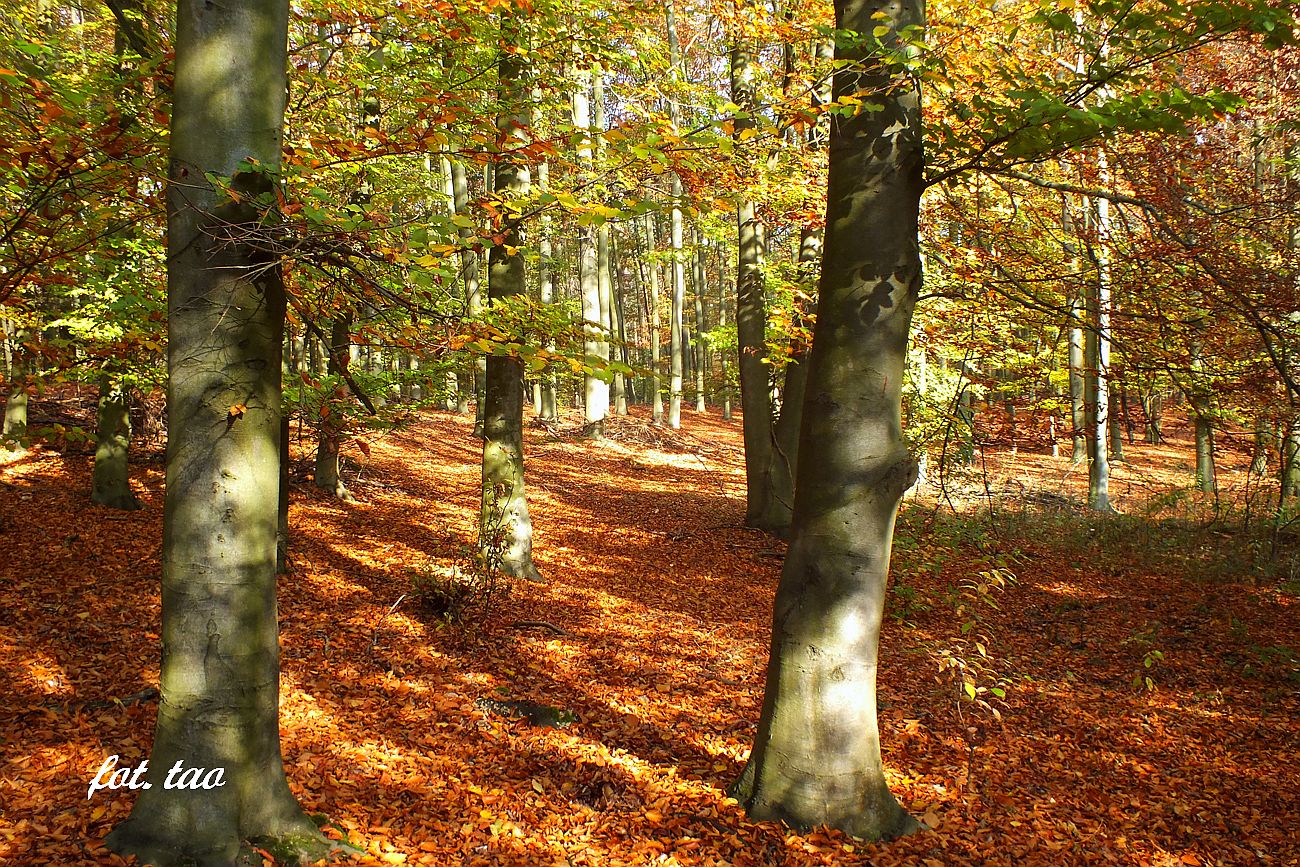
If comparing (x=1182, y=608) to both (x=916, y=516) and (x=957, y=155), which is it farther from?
(x=957, y=155)

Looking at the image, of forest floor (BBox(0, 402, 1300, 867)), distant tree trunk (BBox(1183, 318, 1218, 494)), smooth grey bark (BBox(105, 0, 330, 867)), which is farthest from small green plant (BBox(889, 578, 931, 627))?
smooth grey bark (BBox(105, 0, 330, 867))

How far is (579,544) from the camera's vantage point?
34.2ft

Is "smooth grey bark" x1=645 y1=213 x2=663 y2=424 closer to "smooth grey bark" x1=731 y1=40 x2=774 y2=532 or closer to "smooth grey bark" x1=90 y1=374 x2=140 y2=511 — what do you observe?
"smooth grey bark" x1=731 y1=40 x2=774 y2=532

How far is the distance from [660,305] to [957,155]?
102 feet

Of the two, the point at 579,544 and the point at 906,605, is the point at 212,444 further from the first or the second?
the point at 579,544

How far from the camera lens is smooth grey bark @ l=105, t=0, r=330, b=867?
9.07 feet

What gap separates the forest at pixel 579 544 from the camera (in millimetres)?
2859

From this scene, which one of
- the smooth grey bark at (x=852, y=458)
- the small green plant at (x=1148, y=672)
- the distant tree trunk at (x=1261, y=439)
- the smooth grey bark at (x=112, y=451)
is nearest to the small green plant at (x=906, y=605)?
the small green plant at (x=1148, y=672)

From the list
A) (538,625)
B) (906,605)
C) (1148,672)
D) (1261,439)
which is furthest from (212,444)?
(1261,439)

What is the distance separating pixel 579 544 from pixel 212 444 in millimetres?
7823

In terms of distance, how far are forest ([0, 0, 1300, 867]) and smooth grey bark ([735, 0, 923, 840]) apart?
0.07 feet

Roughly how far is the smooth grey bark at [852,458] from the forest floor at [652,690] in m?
0.39

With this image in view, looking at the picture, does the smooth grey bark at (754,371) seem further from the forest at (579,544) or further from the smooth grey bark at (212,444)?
the smooth grey bark at (212,444)

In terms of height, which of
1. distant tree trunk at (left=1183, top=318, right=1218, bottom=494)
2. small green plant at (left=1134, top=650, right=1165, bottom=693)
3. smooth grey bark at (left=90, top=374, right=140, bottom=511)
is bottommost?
small green plant at (left=1134, top=650, right=1165, bottom=693)
